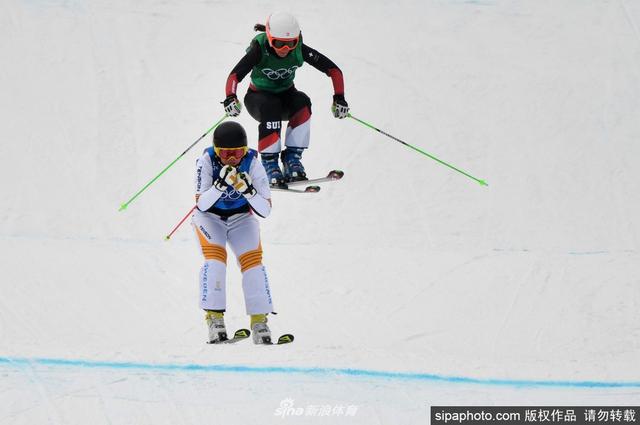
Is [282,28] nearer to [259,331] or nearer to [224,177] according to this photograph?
[224,177]

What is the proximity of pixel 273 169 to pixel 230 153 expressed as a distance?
1455mm

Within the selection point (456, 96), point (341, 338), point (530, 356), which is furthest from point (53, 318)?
point (456, 96)

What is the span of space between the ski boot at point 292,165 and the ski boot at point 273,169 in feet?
0.31

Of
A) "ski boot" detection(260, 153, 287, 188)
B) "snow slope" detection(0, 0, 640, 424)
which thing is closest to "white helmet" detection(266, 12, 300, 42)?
"ski boot" detection(260, 153, 287, 188)

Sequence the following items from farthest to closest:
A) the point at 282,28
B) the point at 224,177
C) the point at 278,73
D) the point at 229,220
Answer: the point at 278,73 < the point at 282,28 < the point at 229,220 < the point at 224,177

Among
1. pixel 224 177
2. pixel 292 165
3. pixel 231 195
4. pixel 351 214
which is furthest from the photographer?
pixel 351 214

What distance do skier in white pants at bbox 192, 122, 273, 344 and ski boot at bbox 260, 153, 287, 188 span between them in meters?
0.92

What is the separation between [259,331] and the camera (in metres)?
9.38

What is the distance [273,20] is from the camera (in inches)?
392

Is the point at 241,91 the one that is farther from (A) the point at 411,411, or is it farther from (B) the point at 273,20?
(A) the point at 411,411

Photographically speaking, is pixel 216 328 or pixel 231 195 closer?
pixel 216 328

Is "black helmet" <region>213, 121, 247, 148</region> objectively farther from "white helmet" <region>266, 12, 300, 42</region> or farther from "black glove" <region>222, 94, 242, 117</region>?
"white helmet" <region>266, 12, 300, 42</region>

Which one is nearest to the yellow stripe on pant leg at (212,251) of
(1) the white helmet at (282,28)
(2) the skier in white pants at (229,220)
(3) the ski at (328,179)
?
(2) the skier in white pants at (229,220)

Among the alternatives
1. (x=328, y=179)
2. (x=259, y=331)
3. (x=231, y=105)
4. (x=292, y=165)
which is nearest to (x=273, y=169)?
(x=292, y=165)
